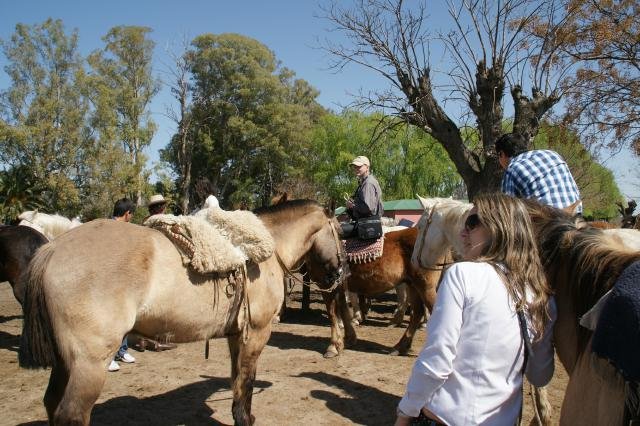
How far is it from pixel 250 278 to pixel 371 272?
3.32m

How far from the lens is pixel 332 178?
35.7 metres

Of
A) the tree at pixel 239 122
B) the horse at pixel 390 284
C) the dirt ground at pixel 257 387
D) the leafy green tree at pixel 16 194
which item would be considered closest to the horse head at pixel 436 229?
the horse at pixel 390 284

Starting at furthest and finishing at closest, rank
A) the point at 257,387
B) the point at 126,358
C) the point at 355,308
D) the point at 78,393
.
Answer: the point at 355,308
the point at 126,358
the point at 257,387
the point at 78,393

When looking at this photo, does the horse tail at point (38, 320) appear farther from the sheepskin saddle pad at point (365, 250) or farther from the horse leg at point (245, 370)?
the sheepskin saddle pad at point (365, 250)

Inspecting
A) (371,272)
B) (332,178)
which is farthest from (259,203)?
(371,272)

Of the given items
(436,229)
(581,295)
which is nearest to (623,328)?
(581,295)

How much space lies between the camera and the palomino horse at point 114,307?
253 centimetres

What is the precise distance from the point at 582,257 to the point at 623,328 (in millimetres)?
651

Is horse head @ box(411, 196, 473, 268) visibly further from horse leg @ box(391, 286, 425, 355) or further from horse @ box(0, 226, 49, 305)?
horse @ box(0, 226, 49, 305)

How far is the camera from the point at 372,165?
3528 cm

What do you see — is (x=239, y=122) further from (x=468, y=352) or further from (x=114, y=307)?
(x=468, y=352)

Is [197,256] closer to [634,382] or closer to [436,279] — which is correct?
[634,382]

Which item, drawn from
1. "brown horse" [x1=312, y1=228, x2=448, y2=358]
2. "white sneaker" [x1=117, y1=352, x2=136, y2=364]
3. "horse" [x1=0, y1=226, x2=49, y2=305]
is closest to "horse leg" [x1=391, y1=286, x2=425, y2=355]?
"brown horse" [x1=312, y1=228, x2=448, y2=358]

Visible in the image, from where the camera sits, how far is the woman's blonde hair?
5.54ft
